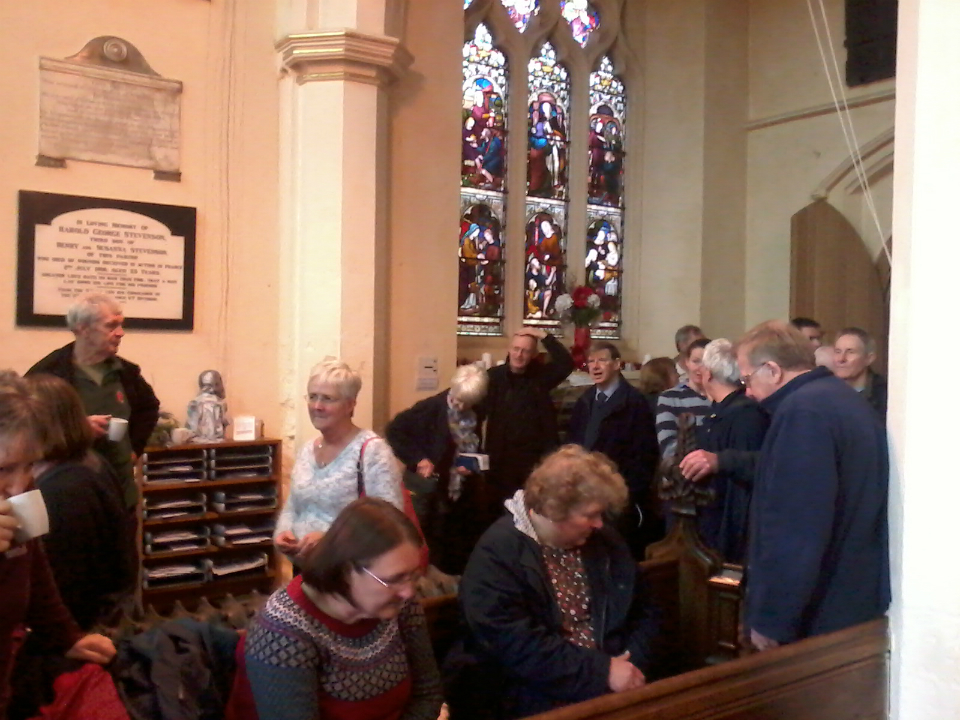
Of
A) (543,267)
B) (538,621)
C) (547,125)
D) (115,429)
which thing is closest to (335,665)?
(538,621)

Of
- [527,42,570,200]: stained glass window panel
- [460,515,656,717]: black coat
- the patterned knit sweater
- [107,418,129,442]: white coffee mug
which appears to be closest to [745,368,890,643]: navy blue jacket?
[460,515,656,717]: black coat

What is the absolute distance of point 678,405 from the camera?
179 inches

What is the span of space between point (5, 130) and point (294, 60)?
5.37ft

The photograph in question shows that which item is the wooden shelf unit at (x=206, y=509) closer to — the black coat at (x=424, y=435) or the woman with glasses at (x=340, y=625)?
the black coat at (x=424, y=435)

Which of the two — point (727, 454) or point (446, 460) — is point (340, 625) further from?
point (446, 460)

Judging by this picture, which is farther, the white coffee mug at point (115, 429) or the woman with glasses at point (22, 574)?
the white coffee mug at point (115, 429)

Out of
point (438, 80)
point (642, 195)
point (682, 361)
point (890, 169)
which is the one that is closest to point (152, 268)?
point (438, 80)

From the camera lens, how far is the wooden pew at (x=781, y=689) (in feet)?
6.19

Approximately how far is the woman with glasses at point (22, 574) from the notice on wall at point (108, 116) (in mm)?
3693

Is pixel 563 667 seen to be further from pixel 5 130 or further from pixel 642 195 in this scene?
pixel 642 195

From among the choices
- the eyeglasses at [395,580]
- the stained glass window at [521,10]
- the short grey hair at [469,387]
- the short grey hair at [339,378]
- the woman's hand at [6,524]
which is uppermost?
the stained glass window at [521,10]

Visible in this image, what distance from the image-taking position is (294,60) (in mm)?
5555

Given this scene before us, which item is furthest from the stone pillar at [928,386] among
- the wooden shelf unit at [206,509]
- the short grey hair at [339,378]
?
the wooden shelf unit at [206,509]

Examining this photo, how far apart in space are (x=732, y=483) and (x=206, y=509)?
3.20m
